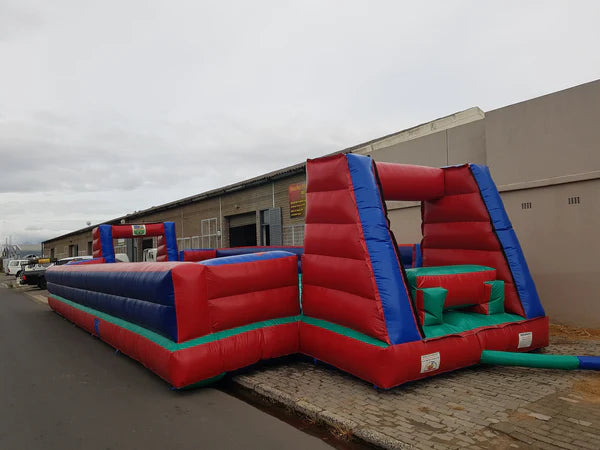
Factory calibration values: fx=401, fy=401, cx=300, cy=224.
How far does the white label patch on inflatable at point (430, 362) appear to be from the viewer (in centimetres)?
404

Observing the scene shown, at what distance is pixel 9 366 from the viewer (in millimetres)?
5594

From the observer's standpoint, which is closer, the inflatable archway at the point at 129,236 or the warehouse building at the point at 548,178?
the warehouse building at the point at 548,178

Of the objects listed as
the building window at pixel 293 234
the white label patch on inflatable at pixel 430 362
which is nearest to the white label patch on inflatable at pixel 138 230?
the building window at pixel 293 234

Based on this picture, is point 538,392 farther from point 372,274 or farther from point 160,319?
point 160,319

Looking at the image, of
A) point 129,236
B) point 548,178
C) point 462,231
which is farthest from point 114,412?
point 129,236

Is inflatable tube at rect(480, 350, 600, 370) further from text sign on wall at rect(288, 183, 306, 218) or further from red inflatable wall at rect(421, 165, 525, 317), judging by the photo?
text sign on wall at rect(288, 183, 306, 218)

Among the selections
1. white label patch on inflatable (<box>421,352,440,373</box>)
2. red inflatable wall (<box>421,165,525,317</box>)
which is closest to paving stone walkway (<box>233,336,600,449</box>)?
white label patch on inflatable (<box>421,352,440,373</box>)

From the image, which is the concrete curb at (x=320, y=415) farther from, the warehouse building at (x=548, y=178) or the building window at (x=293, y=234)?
the building window at (x=293, y=234)

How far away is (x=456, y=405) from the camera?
361cm

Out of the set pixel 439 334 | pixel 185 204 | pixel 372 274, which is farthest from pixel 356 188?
pixel 185 204

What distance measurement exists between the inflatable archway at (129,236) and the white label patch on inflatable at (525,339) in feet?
38.0

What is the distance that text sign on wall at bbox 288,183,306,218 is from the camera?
1628cm

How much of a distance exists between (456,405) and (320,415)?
1239 mm

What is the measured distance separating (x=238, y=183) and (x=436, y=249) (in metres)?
15.3
